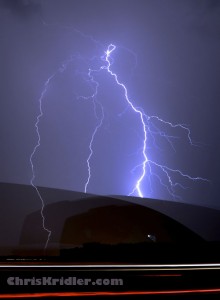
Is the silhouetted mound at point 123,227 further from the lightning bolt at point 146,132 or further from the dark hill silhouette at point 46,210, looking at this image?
the lightning bolt at point 146,132

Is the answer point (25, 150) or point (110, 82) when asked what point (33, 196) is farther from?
point (110, 82)

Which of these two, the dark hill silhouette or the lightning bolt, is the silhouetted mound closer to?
the dark hill silhouette

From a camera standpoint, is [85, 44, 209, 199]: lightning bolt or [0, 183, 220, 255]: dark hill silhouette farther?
[85, 44, 209, 199]: lightning bolt

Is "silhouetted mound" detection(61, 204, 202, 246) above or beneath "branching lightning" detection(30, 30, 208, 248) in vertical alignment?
beneath

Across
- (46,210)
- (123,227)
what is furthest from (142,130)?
(46,210)

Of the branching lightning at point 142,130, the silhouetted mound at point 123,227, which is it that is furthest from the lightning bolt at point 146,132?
the silhouetted mound at point 123,227

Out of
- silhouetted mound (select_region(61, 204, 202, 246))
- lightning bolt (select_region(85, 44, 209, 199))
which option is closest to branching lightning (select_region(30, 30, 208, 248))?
lightning bolt (select_region(85, 44, 209, 199))

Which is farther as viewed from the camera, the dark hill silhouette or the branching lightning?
the branching lightning

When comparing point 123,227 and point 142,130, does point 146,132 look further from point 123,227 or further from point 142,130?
point 123,227

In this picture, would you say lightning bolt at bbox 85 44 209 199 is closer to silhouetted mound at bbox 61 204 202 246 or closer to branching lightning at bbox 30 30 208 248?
branching lightning at bbox 30 30 208 248
